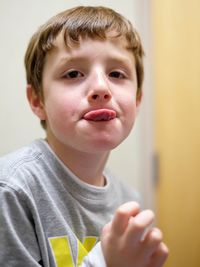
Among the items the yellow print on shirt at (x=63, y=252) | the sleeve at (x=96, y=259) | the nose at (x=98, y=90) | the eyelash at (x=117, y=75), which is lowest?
the yellow print on shirt at (x=63, y=252)

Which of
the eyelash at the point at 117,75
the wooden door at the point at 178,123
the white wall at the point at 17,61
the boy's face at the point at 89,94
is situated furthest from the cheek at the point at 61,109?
the wooden door at the point at 178,123

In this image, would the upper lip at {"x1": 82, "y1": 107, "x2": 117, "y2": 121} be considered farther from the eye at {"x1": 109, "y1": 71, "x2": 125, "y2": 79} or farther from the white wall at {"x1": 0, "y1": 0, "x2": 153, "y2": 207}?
the white wall at {"x1": 0, "y1": 0, "x2": 153, "y2": 207}

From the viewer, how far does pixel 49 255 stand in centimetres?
57

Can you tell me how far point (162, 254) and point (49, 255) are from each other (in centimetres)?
20

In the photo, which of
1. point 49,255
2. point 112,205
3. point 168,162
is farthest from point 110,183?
point 168,162

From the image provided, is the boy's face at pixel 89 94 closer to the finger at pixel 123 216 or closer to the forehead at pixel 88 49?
the forehead at pixel 88 49

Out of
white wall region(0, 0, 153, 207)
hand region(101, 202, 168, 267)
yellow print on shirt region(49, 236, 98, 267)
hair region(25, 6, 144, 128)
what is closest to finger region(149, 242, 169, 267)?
hand region(101, 202, 168, 267)

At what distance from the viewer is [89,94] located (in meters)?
0.55

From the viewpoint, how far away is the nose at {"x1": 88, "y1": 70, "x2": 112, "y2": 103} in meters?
0.55

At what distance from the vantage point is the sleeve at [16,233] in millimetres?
508

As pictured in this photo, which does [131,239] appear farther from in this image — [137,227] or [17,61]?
[17,61]

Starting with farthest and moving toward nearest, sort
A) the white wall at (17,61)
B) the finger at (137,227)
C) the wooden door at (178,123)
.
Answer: the wooden door at (178,123), the white wall at (17,61), the finger at (137,227)

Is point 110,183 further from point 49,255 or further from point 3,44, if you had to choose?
point 3,44

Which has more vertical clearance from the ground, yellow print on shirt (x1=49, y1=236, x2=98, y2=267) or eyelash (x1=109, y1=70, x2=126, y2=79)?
eyelash (x1=109, y1=70, x2=126, y2=79)
